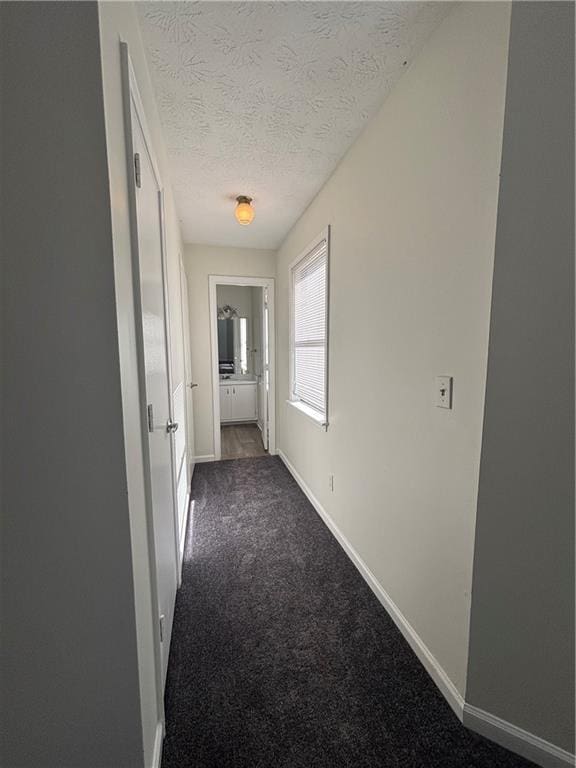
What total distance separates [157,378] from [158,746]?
123 centimetres

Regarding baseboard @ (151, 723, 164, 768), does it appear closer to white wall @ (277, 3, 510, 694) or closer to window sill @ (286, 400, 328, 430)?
white wall @ (277, 3, 510, 694)

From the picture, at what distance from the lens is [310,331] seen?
2.70 m

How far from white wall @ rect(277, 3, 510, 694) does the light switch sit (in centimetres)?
3

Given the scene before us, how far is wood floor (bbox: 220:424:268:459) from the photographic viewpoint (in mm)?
3948

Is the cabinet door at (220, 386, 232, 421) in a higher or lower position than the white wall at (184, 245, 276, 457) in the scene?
lower

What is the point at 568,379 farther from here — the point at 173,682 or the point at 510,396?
the point at 173,682

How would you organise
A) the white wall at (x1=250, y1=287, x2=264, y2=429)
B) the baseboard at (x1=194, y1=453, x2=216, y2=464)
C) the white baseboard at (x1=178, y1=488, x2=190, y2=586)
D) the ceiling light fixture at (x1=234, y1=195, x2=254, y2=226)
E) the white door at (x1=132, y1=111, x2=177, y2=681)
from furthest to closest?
the white wall at (x1=250, y1=287, x2=264, y2=429)
the baseboard at (x1=194, y1=453, x2=216, y2=464)
the ceiling light fixture at (x1=234, y1=195, x2=254, y2=226)
the white baseboard at (x1=178, y1=488, x2=190, y2=586)
the white door at (x1=132, y1=111, x2=177, y2=681)

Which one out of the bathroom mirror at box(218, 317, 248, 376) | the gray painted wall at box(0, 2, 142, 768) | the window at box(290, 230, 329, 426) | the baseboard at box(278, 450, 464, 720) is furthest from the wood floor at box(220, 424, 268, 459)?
the gray painted wall at box(0, 2, 142, 768)

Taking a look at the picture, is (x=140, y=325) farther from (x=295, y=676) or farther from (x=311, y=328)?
(x=311, y=328)

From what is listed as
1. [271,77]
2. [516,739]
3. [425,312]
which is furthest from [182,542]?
[271,77]

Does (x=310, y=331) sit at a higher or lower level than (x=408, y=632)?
higher

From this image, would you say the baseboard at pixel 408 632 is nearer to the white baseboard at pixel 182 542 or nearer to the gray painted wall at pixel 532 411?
the gray painted wall at pixel 532 411

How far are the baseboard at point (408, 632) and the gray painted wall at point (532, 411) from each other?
A: 13 cm

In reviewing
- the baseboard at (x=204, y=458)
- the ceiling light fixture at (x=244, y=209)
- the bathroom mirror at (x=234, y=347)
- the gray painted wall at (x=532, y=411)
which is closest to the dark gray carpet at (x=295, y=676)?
the gray painted wall at (x=532, y=411)
